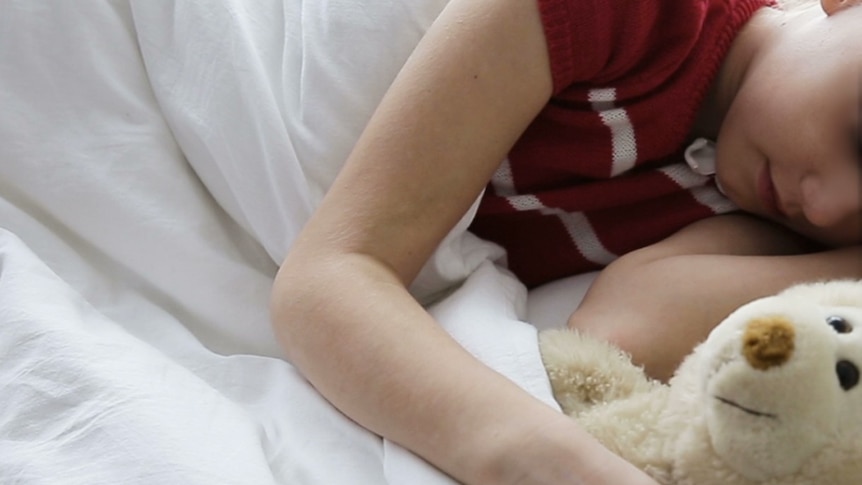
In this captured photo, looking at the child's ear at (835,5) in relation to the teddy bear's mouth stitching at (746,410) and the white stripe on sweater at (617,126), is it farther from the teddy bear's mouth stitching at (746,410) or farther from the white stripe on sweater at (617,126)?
the teddy bear's mouth stitching at (746,410)

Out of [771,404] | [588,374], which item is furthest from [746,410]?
[588,374]

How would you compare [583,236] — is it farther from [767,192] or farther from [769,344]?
[769,344]

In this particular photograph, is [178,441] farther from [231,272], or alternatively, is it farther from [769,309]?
[769,309]

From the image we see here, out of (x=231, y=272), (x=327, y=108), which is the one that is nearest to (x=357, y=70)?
(x=327, y=108)

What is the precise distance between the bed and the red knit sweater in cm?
5

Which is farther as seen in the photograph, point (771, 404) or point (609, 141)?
point (609, 141)

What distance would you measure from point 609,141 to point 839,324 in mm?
313

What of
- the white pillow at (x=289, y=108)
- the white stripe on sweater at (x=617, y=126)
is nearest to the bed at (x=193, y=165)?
the white pillow at (x=289, y=108)

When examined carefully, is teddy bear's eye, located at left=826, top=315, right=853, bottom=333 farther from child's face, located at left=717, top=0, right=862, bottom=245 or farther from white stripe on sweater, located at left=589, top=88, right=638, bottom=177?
white stripe on sweater, located at left=589, top=88, right=638, bottom=177

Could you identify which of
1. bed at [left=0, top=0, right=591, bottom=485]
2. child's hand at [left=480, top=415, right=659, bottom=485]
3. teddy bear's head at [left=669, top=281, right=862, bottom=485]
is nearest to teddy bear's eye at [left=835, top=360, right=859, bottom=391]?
teddy bear's head at [left=669, top=281, right=862, bottom=485]

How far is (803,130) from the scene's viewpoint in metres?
0.65

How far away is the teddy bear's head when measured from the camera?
0.42 meters

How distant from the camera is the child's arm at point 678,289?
2.02 ft

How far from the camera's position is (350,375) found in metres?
0.59
